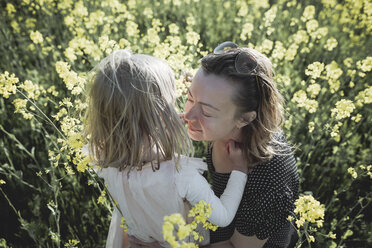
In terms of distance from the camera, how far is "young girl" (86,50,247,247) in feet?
4.82

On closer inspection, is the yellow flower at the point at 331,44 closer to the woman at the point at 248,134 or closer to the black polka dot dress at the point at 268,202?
the woman at the point at 248,134

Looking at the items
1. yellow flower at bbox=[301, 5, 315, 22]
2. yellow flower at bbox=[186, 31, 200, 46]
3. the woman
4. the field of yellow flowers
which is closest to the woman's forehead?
the woman

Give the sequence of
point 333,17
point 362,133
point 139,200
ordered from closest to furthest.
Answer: point 139,200 → point 362,133 → point 333,17

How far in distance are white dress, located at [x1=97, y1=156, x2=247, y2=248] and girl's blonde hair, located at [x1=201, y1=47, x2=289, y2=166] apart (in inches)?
9.4

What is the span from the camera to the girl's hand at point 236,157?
5.73 feet

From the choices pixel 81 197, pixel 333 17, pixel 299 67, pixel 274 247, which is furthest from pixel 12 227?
Answer: pixel 333 17

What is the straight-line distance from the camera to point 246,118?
1731mm

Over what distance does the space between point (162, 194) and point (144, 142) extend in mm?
270

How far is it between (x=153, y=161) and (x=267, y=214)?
722 mm

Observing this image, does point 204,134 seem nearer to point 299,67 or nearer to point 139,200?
point 139,200

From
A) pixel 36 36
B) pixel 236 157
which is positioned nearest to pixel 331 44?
pixel 236 157

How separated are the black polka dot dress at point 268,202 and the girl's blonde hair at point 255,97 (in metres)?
0.08

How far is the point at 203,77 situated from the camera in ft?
5.49

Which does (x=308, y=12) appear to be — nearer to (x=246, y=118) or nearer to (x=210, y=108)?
(x=246, y=118)
